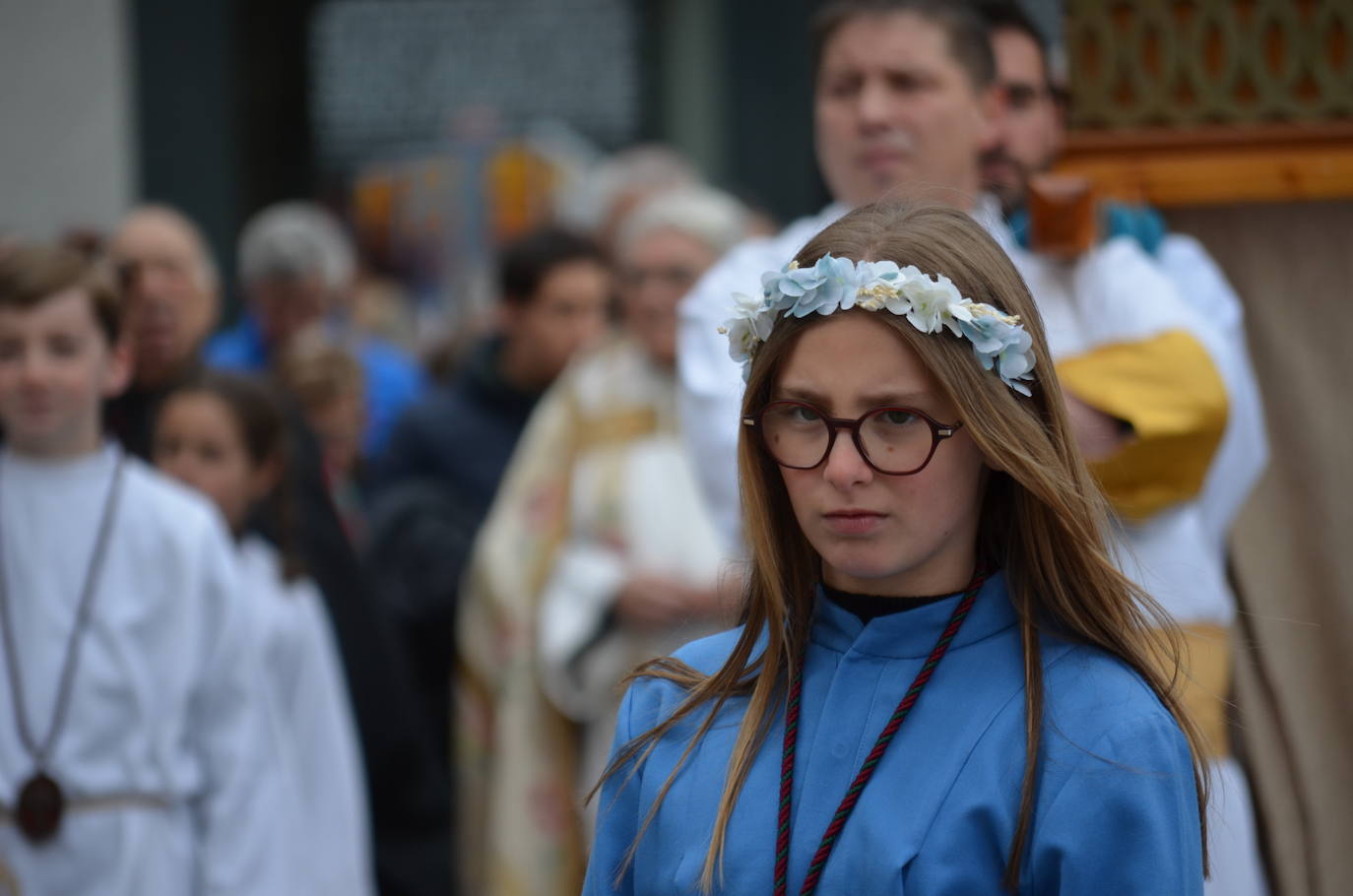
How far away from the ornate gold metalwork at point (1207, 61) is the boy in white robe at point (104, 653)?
6.68 ft

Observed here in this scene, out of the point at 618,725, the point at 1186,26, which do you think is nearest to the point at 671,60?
the point at 1186,26

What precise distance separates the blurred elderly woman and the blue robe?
2.08 meters

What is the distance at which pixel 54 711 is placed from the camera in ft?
12.7

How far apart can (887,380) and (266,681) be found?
2.84m

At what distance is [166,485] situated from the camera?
425cm

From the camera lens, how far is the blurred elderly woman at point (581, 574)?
4422 mm

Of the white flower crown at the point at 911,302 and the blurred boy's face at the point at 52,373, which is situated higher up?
the white flower crown at the point at 911,302

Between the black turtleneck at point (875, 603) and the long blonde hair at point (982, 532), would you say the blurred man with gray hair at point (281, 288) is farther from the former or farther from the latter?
the black turtleneck at point (875, 603)

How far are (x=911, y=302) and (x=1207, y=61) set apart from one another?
1.86 meters

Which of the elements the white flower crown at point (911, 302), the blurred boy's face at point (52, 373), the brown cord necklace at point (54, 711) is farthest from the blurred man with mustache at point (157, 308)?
the white flower crown at point (911, 302)

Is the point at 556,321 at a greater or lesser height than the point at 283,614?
greater

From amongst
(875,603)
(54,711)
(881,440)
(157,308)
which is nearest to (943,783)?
(875,603)

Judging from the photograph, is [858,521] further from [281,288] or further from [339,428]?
[281,288]

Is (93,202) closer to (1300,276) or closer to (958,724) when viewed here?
(1300,276)
